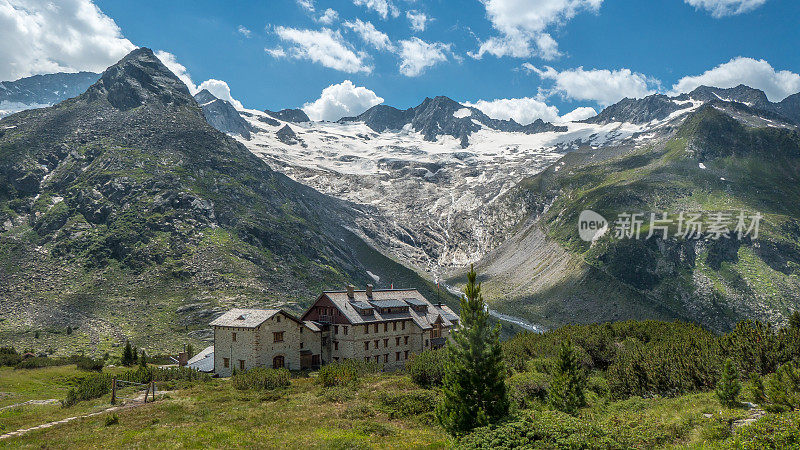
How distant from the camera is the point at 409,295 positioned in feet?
263

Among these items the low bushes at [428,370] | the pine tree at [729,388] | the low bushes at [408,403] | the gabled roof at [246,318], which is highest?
the gabled roof at [246,318]

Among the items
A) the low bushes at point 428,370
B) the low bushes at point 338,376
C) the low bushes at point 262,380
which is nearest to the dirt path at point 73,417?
the low bushes at point 262,380

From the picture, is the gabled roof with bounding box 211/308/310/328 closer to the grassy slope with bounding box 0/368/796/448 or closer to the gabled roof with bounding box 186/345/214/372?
the gabled roof with bounding box 186/345/214/372

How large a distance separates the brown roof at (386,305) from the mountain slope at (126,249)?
55.0 meters

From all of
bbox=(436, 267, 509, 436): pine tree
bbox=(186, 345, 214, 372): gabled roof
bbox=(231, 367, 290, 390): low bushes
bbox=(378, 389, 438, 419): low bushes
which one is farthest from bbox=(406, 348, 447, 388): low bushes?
bbox=(186, 345, 214, 372): gabled roof

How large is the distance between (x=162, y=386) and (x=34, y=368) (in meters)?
27.8

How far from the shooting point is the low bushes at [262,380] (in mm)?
46969

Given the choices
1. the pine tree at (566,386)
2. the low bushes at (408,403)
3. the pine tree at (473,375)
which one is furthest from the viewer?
the low bushes at (408,403)

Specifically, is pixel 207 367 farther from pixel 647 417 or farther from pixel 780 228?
pixel 780 228

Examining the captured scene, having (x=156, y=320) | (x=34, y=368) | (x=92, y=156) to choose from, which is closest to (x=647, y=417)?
(x=34, y=368)

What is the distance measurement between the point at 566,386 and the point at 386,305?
41.3m

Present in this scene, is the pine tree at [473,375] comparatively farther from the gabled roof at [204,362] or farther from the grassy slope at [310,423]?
the gabled roof at [204,362]

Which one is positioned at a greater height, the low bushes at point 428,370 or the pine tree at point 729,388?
the pine tree at point 729,388

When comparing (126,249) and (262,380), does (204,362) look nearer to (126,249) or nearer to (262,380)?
(262,380)
